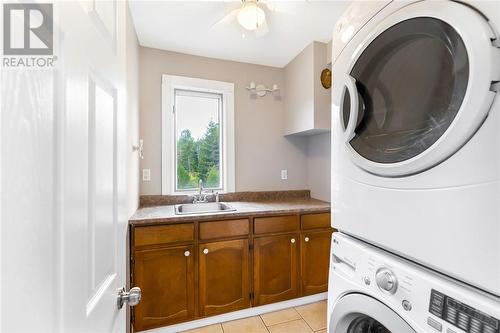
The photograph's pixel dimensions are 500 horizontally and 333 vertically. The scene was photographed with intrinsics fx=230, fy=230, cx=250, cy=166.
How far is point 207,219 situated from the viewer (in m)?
1.78

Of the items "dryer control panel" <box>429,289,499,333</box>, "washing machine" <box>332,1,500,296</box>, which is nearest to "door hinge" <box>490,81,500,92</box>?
"washing machine" <box>332,1,500,296</box>

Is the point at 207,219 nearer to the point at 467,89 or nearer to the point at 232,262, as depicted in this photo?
the point at 232,262

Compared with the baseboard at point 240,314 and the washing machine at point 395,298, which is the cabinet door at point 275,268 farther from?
the washing machine at point 395,298

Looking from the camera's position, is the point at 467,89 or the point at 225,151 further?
the point at 225,151

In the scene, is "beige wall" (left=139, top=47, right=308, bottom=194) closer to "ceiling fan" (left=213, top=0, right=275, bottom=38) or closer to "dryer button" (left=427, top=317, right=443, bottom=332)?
"ceiling fan" (left=213, top=0, right=275, bottom=38)

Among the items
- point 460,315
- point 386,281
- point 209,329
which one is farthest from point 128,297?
point 209,329

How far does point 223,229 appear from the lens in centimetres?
183

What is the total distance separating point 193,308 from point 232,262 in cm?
43

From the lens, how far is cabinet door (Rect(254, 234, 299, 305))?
75.4 inches

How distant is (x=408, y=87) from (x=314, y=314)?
77.8 inches

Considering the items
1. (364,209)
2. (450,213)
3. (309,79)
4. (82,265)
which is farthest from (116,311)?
(309,79)

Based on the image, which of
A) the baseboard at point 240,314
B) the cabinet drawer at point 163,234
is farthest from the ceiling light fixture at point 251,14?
the baseboard at point 240,314

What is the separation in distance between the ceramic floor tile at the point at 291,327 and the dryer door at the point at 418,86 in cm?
163

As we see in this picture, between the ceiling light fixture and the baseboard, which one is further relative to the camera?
the baseboard
